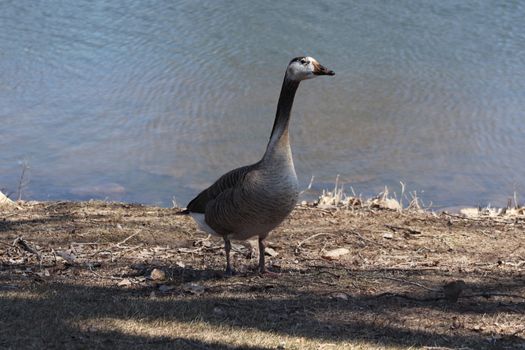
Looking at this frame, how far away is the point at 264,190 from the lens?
5723 millimetres

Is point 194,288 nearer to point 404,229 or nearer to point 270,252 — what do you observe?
point 270,252

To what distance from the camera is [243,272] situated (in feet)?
20.8

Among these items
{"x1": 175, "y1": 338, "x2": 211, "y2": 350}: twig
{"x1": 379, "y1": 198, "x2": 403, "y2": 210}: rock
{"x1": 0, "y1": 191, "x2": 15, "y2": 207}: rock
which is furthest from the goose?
{"x1": 0, "y1": 191, "x2": 15, "y2": 207}: rock

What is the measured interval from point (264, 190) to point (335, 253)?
1.39 m

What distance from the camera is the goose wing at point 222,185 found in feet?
19.7

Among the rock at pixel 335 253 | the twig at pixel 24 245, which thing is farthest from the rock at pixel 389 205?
the twig at pixel 24 245

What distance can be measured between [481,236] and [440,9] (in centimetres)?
779

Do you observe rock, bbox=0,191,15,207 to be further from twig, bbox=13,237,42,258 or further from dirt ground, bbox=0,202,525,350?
twig, bbox=13,237,42,258

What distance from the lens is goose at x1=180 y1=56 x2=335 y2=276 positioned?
18.8ft

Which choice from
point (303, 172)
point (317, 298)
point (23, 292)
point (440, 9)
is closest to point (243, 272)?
point (317, 298)

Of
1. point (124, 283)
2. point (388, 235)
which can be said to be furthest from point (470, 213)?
point (124, 283)

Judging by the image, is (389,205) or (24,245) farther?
(389,205)

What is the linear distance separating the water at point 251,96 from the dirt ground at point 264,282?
79.8 inches

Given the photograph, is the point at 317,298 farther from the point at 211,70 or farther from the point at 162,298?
the point at 211,70
